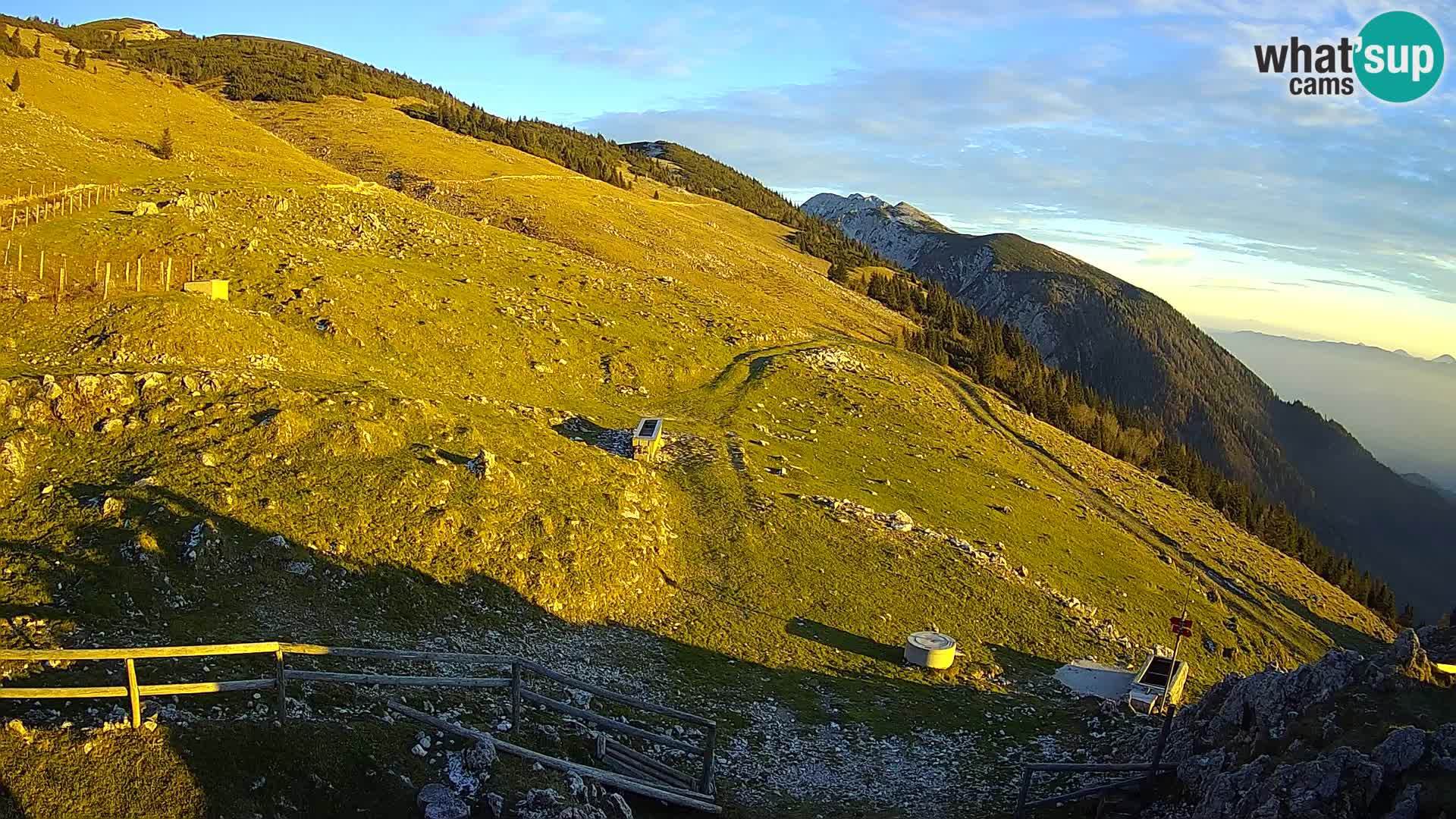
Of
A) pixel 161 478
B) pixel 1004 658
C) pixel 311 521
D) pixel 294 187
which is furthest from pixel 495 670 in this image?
pixel 294 187

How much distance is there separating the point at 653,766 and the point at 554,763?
3.47 m

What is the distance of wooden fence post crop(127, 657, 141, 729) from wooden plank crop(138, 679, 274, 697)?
29 centimetres

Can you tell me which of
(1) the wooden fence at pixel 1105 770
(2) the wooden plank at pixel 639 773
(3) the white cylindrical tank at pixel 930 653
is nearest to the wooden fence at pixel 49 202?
(2) the wooden plank at pixel 639 773

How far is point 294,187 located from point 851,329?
54782 mm

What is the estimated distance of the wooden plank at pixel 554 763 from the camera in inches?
600

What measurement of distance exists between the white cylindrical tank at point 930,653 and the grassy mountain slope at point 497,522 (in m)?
0.92

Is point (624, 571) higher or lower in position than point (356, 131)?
lower

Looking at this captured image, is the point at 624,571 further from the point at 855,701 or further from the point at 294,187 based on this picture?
the point at 294,187

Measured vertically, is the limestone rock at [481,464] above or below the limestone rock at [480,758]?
above

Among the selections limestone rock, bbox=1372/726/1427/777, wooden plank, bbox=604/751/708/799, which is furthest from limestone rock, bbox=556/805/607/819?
limestone rock, bbox=1372/726/1427/777

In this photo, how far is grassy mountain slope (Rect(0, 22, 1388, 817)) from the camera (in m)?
19.0

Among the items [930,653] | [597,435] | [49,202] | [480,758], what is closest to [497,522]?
[597,435]

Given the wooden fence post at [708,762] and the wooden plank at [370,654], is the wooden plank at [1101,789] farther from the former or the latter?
the wooden plank at [370,654]

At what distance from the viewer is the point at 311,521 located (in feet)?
81.4
